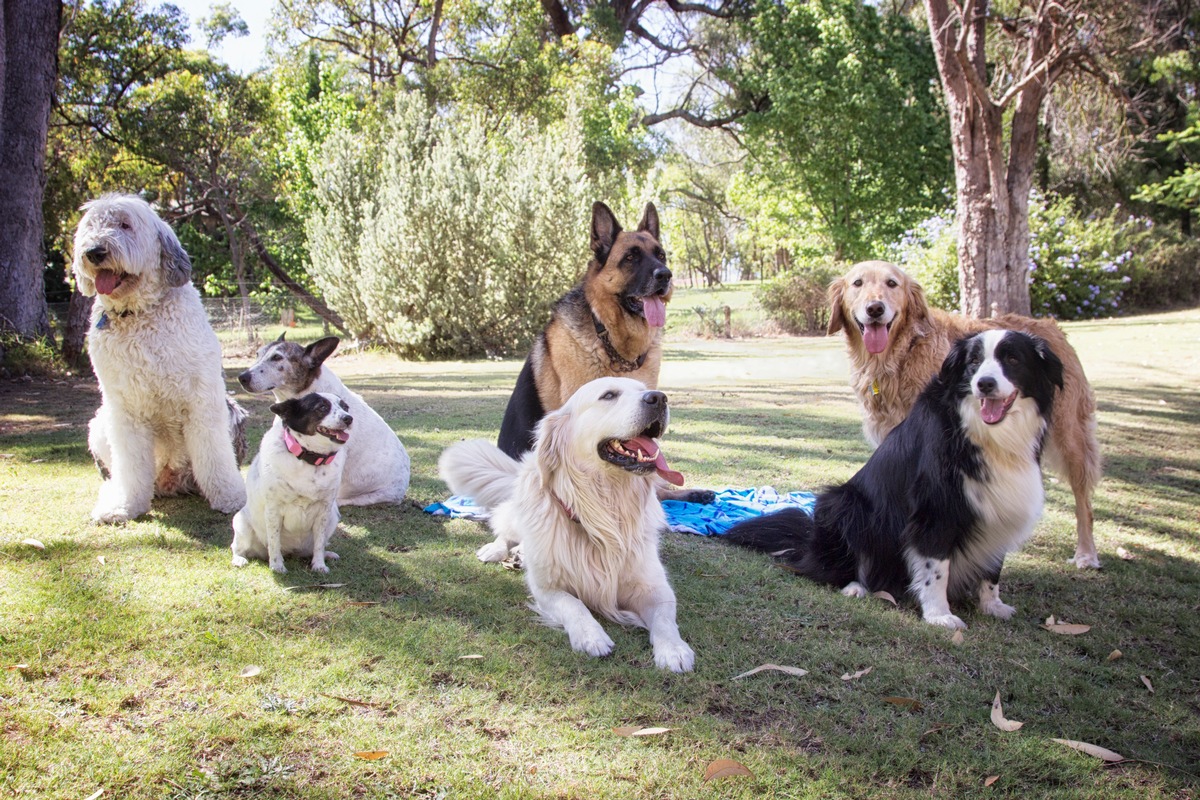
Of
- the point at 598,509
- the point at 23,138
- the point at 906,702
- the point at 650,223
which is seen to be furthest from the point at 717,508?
the point at 23,138

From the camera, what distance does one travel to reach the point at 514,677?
9.35 ft

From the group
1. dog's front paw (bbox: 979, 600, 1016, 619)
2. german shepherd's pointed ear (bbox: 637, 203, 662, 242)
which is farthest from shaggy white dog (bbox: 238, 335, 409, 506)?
dog's front paw (bbox: 979, 600, 1016, 619)

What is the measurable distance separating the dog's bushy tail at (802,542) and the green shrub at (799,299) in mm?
17775

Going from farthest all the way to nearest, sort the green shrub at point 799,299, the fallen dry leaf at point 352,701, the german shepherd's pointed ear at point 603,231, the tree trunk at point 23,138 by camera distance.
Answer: the green shrub at point 799,299, the tree trunk at point 23,138, the german shepherd's pointed ear at point 603,231, the fallen dry leaf at point 352,701

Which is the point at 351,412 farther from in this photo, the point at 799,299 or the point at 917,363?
the point at 799,299

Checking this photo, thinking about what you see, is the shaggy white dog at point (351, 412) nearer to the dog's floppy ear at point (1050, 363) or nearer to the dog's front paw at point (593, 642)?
the dog's front paw at point (593, 642)

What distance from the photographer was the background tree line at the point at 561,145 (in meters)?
10.9

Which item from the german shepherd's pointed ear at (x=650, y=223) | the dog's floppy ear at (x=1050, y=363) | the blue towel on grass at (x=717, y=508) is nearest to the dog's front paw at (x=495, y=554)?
the blue towel on grass at (x=717, y=508)

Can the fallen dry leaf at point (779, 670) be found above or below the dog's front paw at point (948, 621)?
below

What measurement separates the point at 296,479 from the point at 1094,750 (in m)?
3.30

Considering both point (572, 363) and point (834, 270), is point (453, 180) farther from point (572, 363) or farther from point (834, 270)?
point (572, 363)

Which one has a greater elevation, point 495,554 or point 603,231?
point 603,231

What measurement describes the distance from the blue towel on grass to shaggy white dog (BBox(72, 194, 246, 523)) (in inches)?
54.4

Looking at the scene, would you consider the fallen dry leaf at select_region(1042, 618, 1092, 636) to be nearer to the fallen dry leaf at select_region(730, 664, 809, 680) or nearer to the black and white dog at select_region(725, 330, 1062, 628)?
the black and white dog at select_region(725, 330, 1062, 628)
